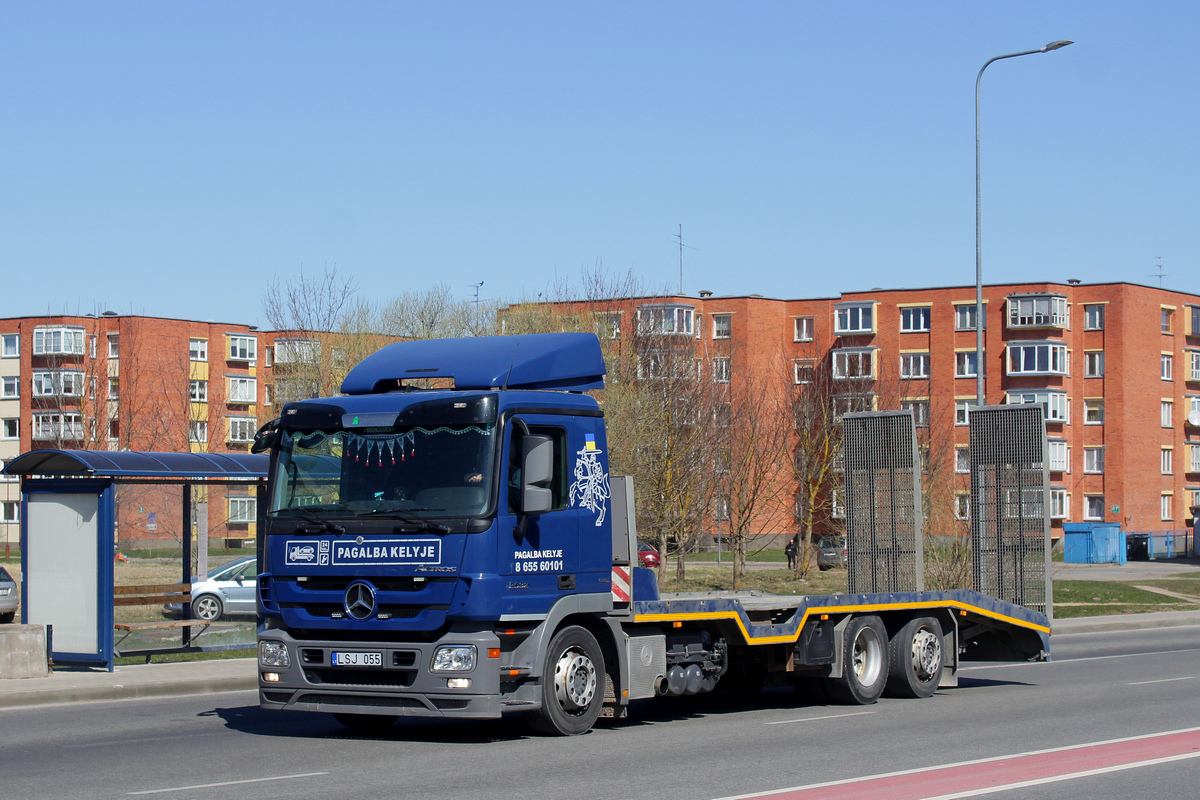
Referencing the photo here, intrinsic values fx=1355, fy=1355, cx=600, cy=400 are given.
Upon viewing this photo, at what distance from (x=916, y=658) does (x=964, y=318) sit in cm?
6595

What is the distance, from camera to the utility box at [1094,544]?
223 feet

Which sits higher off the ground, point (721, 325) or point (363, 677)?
point (721, 325)

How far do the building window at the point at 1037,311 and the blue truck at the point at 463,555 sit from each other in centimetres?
6855

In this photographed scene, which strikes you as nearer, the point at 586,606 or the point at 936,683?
the point at 586,606

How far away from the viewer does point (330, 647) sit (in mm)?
10812

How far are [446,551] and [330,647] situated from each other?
134 cm

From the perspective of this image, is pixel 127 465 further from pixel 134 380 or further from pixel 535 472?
pixel 134 380

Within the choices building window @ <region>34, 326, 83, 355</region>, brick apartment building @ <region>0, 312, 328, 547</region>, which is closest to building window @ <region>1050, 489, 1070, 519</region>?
brick apartment building @ <region>0, 312, 328, 547</region>

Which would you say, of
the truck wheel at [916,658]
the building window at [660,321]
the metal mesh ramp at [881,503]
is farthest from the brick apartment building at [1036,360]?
the truck wheel at [916,658]

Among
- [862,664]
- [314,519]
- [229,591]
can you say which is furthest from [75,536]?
[862,664]

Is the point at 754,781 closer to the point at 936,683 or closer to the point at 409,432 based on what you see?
the point at 409,432

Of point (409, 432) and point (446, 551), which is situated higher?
point (409, 432)

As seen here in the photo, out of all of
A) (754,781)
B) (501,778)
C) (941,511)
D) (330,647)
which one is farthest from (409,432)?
(941,511)

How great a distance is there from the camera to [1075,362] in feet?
255
